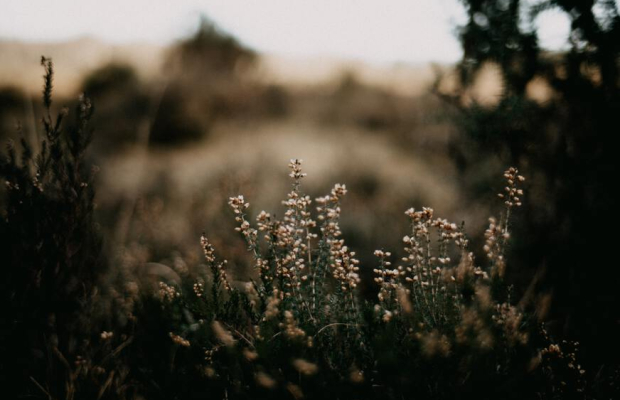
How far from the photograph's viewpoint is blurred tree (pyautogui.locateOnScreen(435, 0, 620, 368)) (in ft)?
9.37

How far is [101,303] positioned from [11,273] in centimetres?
69

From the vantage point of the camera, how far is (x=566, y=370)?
2.21 m

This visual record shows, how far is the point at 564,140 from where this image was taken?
3.02 metres

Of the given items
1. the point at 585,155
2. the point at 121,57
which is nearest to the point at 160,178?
the point at 585,155

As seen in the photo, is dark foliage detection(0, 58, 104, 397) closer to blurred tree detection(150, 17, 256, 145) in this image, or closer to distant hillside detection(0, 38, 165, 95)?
distant hillside detection(0, 38, 165, 95)

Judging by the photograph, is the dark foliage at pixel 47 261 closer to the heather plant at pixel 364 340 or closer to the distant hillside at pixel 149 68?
the heather plant at pixel 364 340

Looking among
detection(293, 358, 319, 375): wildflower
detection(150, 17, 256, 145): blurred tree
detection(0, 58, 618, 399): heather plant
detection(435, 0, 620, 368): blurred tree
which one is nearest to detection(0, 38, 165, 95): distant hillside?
detection(150, 17, 256, 145): blurred tree

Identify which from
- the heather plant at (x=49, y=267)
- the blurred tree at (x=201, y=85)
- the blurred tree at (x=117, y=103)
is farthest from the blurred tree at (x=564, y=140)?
the blurred tree at (x=201, y=85)

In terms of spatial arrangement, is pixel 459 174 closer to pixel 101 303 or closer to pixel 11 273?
pixel 101 303

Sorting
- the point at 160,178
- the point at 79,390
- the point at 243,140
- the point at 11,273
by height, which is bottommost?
the point at 79,390

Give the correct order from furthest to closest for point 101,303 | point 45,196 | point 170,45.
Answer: point 170,45 → point 101,303 → point 45,196

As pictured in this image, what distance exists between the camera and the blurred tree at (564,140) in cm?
286

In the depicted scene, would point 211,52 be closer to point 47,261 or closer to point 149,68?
point 149,68

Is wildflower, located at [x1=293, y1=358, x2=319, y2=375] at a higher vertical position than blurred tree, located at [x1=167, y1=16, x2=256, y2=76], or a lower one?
lower
